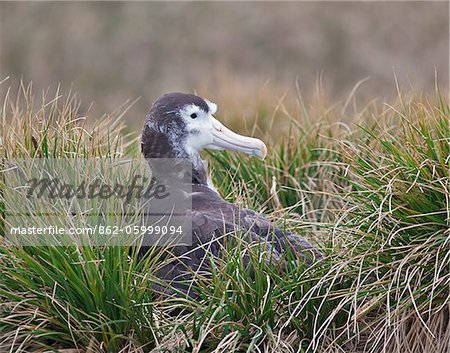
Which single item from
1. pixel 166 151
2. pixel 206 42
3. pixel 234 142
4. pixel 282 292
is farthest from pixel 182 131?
pixel 206 42

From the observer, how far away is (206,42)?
15398mm

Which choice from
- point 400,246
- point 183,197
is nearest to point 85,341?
point 183,197

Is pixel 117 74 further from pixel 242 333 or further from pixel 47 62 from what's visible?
pixel 242 333

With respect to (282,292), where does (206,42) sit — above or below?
below

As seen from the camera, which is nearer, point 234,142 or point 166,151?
point 166,151

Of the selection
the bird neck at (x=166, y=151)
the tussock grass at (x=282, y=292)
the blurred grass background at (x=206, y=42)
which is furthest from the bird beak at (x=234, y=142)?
the blurred grass background at (x=206, y=42)

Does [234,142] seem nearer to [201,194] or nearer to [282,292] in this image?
[201,194]

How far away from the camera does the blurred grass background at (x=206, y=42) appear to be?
Answer: 14.2 metres

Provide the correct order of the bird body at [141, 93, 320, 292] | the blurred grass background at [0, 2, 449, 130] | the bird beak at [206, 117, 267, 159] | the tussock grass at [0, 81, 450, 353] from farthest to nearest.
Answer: the blurred grass background at [0, 2, 449, 130], the bird beak at [206, 117, 267, 159], the bird body at [141, 93, 320, 292], the tussock grass at [0, 81, 450, 353]

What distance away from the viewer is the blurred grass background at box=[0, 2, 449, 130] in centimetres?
1416

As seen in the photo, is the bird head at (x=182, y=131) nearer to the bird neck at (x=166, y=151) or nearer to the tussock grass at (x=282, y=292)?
the bird neck at (x=166, y=151)

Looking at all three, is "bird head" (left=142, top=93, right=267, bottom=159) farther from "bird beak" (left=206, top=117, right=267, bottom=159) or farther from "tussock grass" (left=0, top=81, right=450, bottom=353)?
"tussock grass" (left=0, top=81, right=450, bottom=353)

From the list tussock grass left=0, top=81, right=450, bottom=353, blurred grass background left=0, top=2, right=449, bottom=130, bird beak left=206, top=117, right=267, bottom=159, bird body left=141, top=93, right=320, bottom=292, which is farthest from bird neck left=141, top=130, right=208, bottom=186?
blurred grass background left=0, top=2, right=449, bottom=130

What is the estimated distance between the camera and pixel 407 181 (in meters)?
3.83
